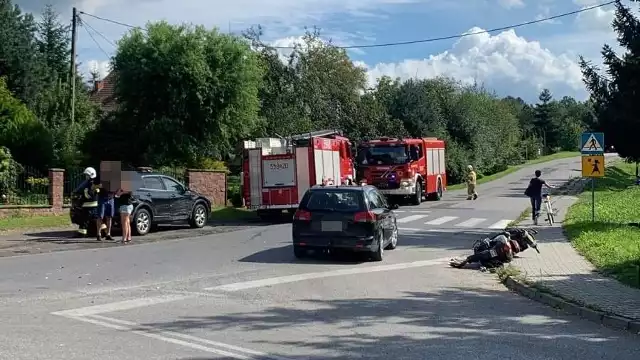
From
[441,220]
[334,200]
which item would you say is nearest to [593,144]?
[441,220]

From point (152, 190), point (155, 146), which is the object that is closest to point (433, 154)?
point (155, 146)

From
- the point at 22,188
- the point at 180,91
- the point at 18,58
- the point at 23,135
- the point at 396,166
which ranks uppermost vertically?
the point at 18,58

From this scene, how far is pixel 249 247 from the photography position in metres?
17.6

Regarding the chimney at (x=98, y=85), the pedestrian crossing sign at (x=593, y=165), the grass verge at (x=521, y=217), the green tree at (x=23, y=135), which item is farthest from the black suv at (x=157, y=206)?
the chimney at (x=98, y=85)

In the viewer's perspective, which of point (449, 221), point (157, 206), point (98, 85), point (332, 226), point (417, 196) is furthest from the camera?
point (98, 85)

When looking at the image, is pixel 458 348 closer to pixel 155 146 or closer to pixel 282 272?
pixel 282 272

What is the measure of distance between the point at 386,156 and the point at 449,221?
336 inches

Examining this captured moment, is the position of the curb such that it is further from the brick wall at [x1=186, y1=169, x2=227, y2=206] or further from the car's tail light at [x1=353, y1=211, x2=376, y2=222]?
the brick wall at [x1=186, y1=169, x2=227, y2=206]

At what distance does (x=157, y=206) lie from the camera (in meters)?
20.7

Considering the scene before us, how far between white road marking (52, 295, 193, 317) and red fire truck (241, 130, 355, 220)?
1453 centimetres

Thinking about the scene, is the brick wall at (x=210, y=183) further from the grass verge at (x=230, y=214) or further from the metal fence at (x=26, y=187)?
the metal fence at (x=26, y=187)

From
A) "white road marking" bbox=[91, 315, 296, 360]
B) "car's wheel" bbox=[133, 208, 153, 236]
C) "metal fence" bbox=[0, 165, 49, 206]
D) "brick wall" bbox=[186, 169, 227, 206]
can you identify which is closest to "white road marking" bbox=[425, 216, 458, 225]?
"brick wall" bbox=[186, 169, 227, 206]

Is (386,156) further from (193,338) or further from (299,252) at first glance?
(193,338)

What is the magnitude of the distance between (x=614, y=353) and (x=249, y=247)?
10.8m
